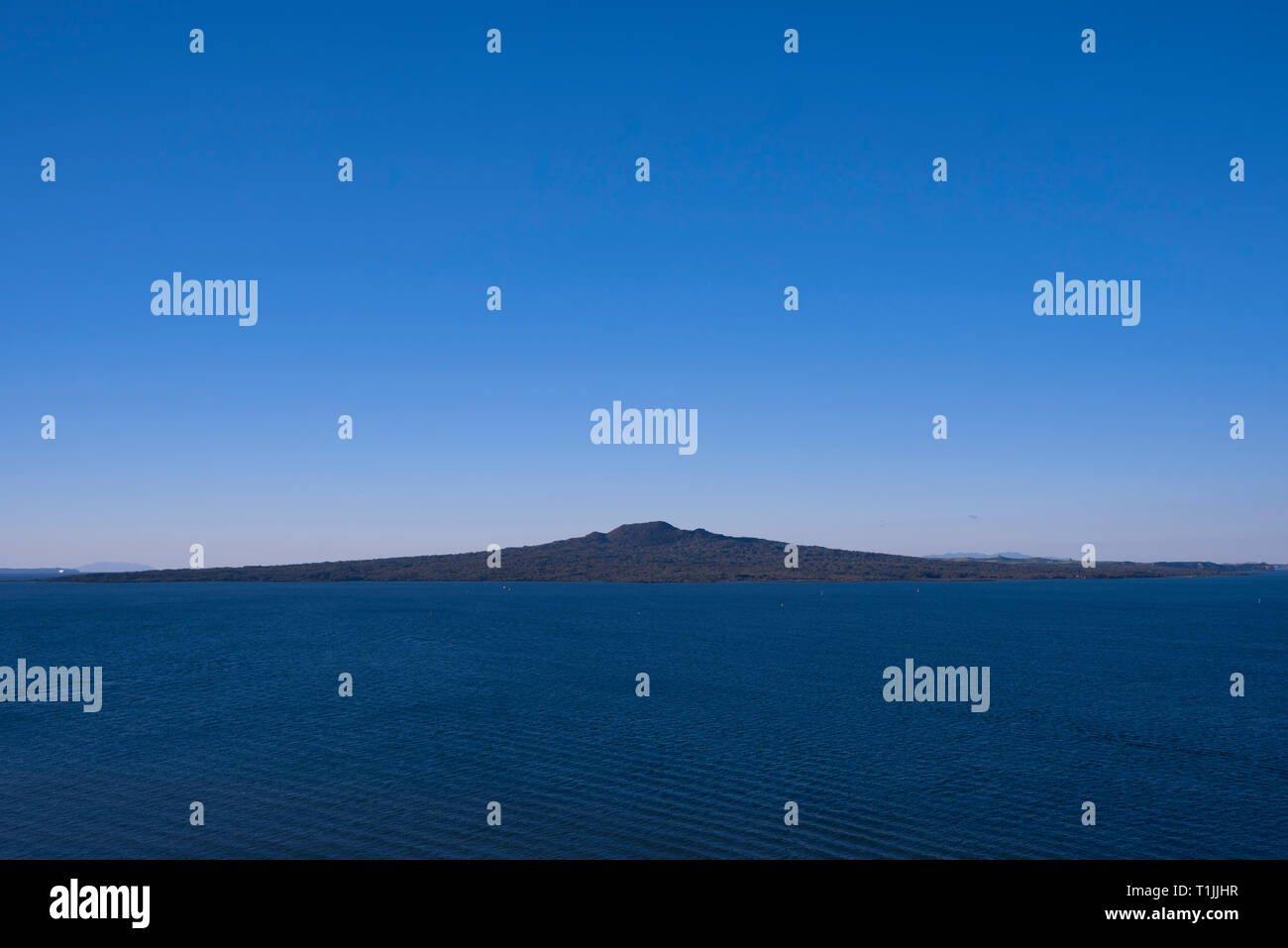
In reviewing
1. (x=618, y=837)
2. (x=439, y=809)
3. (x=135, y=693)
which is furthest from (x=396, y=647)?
(x=618, y=837)

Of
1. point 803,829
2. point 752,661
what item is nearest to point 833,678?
point 752,661

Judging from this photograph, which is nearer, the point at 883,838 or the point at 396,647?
the point at 883,838

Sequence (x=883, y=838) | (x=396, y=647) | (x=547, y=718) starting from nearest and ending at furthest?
(x=883, y=838) → (x=547, y=718) → (x=396, y=647)
